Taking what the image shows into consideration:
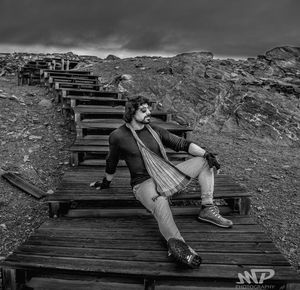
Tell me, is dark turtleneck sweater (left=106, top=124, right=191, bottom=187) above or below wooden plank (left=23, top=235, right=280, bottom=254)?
above

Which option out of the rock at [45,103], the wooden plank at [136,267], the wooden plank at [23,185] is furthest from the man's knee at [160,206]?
the rock at [45,103]

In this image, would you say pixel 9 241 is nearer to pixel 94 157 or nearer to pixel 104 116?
pixel 94 157

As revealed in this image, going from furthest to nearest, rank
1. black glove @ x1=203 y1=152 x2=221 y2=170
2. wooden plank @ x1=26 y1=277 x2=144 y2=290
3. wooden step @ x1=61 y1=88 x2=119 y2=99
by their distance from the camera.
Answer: wooden step @ x1=61 y1=88 x2=119 y2=99, black glove @ x1=203 y1=152 x2=221 y2=170, wooden plank @ x1=26 y1=277 x2=144 y2=290

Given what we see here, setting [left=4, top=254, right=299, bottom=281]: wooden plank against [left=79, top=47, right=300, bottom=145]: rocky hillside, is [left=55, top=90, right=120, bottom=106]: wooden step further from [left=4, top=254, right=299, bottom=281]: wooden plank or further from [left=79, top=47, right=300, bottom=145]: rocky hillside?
[left=4, top=254, right=299, bottom=281]: wooden plank

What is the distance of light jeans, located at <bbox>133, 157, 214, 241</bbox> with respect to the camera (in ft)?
11.1

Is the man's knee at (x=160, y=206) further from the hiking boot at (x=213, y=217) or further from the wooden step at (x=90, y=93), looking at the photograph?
the wooden step at (x=90, y=93)

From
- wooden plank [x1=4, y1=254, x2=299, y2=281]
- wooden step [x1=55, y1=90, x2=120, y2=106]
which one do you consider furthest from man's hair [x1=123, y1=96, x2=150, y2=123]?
wooden step [x1=55, y1=90, x2=120, y2=106]

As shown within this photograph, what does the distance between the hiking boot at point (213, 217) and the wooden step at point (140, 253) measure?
0.21 ft

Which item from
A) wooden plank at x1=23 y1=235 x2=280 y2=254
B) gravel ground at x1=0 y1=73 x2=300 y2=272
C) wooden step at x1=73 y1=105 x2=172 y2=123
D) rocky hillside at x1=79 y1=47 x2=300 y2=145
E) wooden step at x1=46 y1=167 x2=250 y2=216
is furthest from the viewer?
rocky hillside at x1=79 y1=47 x2=300 y2=145

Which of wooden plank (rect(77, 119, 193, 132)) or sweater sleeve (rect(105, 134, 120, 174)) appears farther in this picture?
wooden plank (rect(77, 119, 193, 132))

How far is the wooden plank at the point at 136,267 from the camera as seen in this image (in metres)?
2.93

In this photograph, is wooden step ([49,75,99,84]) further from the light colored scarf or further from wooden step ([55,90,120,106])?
the light colored scarf

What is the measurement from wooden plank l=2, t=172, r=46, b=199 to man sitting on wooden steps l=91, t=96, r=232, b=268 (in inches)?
80.7

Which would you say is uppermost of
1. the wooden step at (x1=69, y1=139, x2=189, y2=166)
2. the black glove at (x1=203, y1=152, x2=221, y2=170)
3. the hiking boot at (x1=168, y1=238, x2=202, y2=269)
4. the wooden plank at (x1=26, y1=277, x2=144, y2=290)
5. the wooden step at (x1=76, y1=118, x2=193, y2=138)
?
the wooden step at (x1=76, y1=118, x2=193, y2=138)
